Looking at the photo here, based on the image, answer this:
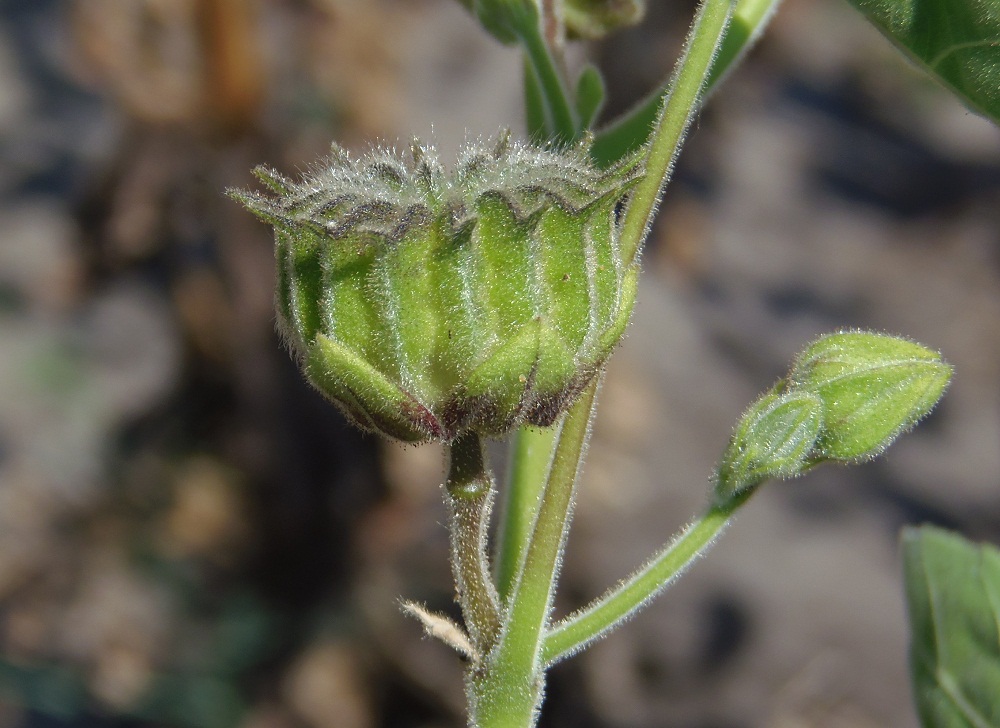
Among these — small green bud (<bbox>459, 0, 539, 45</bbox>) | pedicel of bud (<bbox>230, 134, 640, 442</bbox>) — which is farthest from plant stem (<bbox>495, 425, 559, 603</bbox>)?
small green bud (<bbox>459, 0, 539, 45</bbox>)

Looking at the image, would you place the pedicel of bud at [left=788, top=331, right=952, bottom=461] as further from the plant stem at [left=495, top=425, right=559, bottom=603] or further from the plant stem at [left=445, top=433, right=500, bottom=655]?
the plant stem at [left=445, top=433, right=500, bottom=655]

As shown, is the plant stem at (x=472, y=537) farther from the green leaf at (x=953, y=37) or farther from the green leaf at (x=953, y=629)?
the green leaf at (x=953, y=629)

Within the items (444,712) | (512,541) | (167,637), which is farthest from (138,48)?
(512,541)

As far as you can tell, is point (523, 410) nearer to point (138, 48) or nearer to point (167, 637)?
point (167, 637)

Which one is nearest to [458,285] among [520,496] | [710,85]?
[520,496]

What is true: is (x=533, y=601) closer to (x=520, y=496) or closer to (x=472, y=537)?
(x=472, y=537)

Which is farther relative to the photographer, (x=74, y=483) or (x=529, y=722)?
(x=74, y=483)
